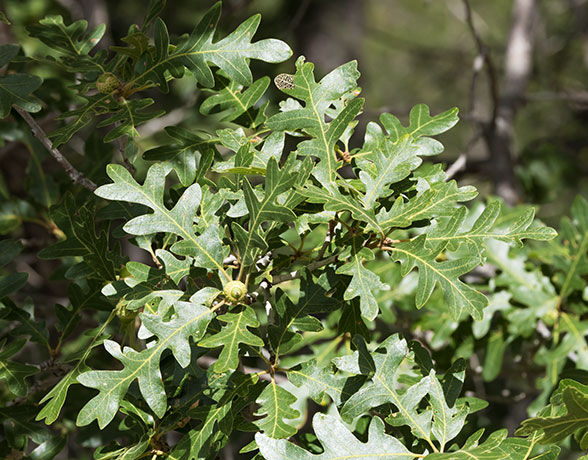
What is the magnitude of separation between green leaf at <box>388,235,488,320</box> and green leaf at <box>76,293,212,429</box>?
0.30m

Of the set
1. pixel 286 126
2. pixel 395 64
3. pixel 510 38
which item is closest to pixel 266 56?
pixel 286 126

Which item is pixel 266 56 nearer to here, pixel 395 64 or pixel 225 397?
pixel 225 397

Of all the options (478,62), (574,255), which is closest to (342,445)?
(574,255)

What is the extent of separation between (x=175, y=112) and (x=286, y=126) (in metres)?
1.77

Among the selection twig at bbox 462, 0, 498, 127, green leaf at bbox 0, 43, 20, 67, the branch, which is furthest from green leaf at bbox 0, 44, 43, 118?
the branch

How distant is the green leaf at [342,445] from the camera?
0.84m

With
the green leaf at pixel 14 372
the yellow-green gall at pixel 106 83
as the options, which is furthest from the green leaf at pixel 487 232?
the green leaf at pixel 14 372

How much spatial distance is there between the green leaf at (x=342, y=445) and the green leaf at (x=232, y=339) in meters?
0.11

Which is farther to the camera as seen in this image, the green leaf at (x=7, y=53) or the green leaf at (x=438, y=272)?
the green leaf at (x=7, y=53)

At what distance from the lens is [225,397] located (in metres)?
0.93

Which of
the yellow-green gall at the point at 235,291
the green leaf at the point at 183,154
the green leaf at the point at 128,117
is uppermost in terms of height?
the green leaf at the point at 128,117

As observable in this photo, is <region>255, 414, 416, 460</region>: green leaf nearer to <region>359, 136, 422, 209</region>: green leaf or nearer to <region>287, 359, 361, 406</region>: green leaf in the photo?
<region>287, 359, 361, 406</region>: green leaf

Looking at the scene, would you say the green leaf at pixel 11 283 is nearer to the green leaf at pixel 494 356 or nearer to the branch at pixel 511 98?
the green leaf at pixel 494 356

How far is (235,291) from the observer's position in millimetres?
902
